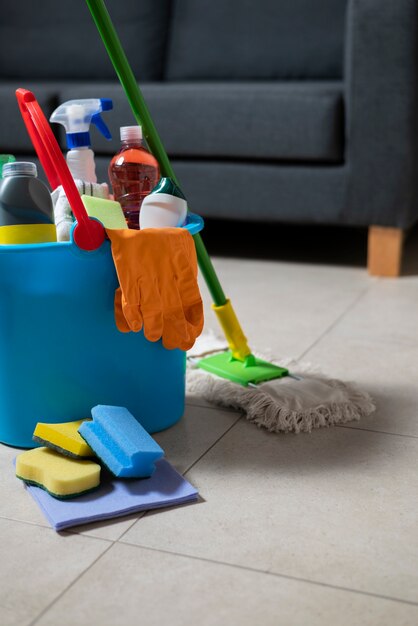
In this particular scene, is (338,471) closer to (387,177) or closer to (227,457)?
(227,457)

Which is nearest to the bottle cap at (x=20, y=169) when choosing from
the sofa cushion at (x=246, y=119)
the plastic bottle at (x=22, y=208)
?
the plastic bottle at (x=22, y=208)

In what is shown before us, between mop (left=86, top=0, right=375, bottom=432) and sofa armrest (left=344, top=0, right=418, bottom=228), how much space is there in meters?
0.74

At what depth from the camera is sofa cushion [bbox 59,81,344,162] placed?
2023mm

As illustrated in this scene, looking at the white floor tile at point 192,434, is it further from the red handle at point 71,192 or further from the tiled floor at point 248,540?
the red handle at point 71,192

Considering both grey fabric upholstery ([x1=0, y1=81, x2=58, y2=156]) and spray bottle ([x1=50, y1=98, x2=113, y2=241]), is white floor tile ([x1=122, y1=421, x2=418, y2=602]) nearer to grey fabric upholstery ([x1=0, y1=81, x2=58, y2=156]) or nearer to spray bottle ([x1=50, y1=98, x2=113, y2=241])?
spray bottle ([x1=50, y1=98, x2=113, y2=241])

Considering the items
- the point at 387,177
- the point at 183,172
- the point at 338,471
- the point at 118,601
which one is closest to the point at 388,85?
the point at 387,177

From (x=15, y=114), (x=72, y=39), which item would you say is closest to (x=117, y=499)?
(x=15, y=114)

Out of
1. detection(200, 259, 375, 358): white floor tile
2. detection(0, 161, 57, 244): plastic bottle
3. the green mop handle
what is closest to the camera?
detection(0, 161, 57, 244): plastic bottle

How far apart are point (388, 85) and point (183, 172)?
0.57 meters

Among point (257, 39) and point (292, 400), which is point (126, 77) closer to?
point (292, 400)

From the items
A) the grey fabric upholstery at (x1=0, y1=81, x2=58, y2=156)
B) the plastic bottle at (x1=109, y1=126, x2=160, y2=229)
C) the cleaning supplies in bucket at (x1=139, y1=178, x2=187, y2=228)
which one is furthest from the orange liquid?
the grey fabric upholstery at (x1=0, y1=81, x2=58, y2=156)

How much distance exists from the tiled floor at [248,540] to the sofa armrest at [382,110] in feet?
2.48

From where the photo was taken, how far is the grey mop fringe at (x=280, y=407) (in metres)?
1.22

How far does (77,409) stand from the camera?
113cm
